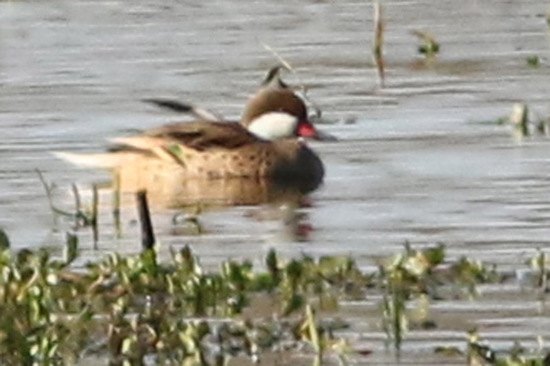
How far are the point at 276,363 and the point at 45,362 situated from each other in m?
0.81

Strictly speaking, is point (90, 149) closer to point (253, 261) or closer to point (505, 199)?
Result: point (505, 199)

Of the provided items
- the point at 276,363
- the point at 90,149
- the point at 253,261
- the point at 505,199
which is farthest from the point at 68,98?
the point at 276,363

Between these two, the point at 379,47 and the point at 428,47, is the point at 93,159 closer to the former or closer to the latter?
the point at 379,47

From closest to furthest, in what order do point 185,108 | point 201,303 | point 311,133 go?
point 201,303 → point 185,108 → point 311,133

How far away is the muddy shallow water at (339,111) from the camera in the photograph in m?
11.5

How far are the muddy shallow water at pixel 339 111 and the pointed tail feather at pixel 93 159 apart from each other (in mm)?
105

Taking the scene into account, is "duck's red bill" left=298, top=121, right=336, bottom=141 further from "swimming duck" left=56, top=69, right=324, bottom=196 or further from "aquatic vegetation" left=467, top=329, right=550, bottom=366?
"aquatic vegetation" left=467, top=329, right=550, bottom=366

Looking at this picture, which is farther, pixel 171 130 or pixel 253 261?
pixel 171 130

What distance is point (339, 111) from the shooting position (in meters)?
15.7

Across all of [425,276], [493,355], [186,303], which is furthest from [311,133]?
[493,355]

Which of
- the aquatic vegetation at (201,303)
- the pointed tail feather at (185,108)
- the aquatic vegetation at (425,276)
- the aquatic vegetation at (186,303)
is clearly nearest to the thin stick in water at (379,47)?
the pointed tail feather at (185,108)

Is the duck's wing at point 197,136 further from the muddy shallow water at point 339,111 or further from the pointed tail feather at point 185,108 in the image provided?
the muddy shallow water at point 339,111

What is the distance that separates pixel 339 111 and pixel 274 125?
54cm

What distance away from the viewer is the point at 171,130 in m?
14.7
